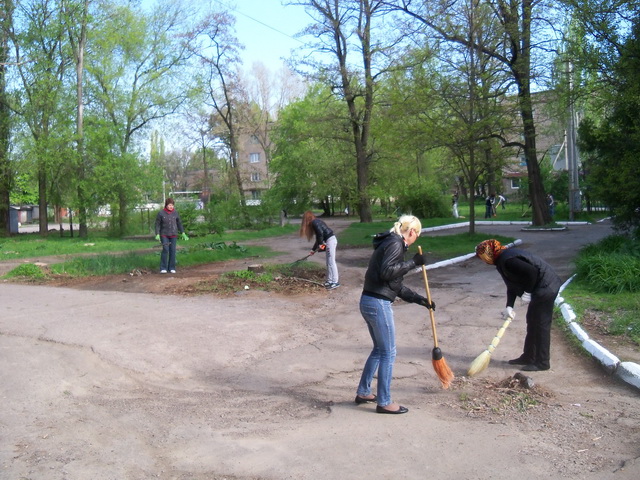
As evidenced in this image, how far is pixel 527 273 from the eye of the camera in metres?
6.73

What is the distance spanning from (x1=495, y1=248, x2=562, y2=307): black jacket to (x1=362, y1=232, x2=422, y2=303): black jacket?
177 centimetres

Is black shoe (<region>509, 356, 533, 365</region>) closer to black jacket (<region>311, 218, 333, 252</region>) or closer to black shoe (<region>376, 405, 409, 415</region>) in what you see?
black shoe (<region>376, 405, 409, 415</region>)

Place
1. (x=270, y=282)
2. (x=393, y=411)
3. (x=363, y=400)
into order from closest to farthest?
1. (x=393, y=411)
2. (x=363, y=400)
3. (x=270, y=282)

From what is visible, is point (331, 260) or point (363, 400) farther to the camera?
point (331, 260)

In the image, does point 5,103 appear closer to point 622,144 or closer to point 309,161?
point 309,161

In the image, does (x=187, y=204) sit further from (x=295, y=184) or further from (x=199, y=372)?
(x=199, y=372)

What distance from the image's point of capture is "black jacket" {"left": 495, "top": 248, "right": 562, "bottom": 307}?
265 inches

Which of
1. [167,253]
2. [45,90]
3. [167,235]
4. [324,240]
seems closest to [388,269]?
[324,240]

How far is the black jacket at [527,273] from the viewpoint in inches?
265

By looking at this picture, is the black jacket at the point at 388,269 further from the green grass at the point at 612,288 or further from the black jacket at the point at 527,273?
the green grass at the point at 612,288

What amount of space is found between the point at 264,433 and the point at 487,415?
6.41 ft

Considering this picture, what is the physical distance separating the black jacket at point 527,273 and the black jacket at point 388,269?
1.77 m

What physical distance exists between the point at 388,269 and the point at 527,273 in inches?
86.3

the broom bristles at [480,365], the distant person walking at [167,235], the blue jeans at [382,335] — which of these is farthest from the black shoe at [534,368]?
the distant person walking at [167,235]
